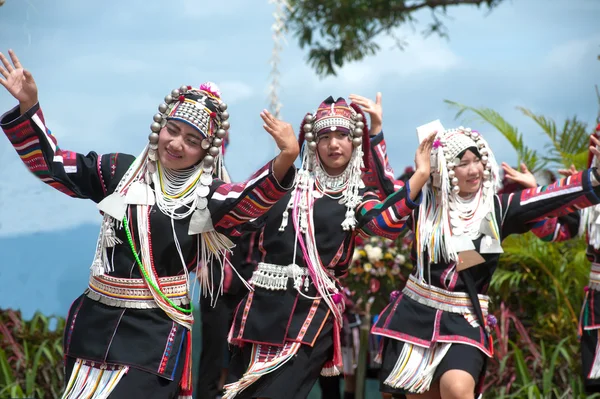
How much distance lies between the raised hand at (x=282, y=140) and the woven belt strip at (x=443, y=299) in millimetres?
1239

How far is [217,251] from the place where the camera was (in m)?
3.40

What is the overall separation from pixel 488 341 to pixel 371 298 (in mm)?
1737

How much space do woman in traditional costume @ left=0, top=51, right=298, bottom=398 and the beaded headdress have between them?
3.68 feet

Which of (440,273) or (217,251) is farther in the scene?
(440,273)

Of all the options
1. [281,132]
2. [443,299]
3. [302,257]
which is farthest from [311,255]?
[281,132]

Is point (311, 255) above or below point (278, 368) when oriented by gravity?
above

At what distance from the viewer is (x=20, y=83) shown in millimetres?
3135

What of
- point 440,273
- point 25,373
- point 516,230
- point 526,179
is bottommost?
point 25,373

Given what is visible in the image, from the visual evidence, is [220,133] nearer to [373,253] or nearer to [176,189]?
[176,189]

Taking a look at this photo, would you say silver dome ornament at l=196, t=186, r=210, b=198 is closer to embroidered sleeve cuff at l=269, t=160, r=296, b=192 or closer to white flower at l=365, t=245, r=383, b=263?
embroidered sleeve cuff at l=269, t=160, r=296, b=192

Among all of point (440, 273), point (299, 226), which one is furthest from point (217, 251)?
point (440, 273)

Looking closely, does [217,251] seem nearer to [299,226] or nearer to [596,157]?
[299,226]

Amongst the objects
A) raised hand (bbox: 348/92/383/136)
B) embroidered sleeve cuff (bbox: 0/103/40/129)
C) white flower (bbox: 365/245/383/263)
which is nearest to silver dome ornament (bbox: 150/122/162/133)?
embroidered sleeve cuff (bbox: 0/103/40/129)

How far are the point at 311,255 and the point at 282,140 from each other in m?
1.01
